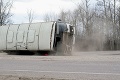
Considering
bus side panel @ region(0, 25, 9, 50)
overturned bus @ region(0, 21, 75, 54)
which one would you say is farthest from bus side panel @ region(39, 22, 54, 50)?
bus side panel @ region(0, 25, 9, 50)

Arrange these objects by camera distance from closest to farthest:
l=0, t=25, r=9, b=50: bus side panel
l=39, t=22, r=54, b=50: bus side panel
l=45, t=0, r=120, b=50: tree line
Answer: l=39, t=22, r=54, b=50: bus side panel
l=0, t=25, r=9, b=50: bus side panel
l=45, t=0, r=120, b=50: tree line

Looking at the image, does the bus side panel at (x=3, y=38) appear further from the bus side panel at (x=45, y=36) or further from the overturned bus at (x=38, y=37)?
the bus side panel at (x=45, y=36)

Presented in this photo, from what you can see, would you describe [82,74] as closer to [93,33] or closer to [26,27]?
[26,27]

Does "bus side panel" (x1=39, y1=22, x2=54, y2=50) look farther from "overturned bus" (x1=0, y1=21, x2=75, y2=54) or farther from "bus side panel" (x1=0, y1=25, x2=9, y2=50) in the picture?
"bus side panel" (x1=0, y1=25, x2=9, y2=50)

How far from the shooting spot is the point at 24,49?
2295 centimetres

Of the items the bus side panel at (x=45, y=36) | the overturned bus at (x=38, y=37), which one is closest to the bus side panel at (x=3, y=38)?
the overturned bus at (x=38, y=37)

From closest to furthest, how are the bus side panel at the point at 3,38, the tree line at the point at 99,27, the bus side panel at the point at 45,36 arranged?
the bus side panel at the point at 45,36, the bus side panel at the point at 3,38, the tree line at the point at 99,27

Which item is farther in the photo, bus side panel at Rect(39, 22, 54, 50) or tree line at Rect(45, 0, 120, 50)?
tree line at Rect(45, 0, 120, 50)

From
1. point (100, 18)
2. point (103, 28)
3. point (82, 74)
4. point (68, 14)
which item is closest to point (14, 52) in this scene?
point (82, 74)

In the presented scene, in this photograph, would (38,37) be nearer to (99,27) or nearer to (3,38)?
(3,38)

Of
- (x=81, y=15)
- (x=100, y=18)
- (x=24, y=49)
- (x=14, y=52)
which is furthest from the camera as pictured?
(x=81, y=15)

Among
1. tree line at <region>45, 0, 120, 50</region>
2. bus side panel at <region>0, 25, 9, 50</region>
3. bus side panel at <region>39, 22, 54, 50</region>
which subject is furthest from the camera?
tree line at <region>45, 0, 120, 50</region>

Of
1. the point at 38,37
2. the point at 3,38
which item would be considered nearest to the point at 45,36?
the point at 38,37

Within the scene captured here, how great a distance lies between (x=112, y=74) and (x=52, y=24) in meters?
12.8
